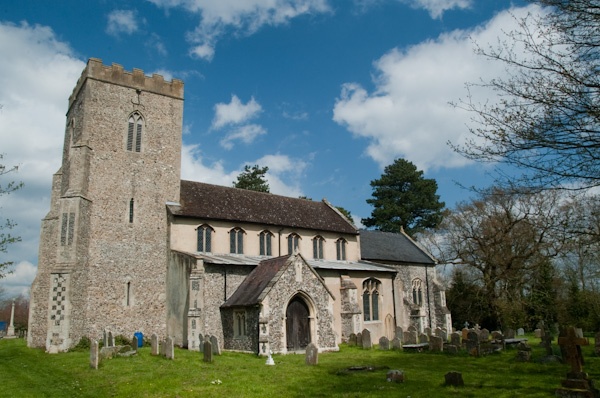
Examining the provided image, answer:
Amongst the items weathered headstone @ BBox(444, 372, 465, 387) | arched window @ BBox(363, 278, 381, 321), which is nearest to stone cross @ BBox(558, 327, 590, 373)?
weathered headstone @ BBox(444, 372, 465, 387)

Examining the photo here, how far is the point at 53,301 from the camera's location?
2077 centimetres

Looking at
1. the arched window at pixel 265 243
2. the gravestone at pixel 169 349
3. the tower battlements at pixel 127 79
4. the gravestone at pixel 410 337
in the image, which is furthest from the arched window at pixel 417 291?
the tower battlements at pixel 127 79

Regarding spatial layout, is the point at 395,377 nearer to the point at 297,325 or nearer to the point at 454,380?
the point at 454,380

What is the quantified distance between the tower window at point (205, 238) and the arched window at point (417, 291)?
1530 centimetres

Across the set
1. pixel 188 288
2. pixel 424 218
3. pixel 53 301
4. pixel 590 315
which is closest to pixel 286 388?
pixel 188 288

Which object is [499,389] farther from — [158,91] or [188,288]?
[158,91]

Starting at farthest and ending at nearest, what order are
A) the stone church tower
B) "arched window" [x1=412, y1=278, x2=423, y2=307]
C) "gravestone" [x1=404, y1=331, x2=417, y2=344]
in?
"arched window" [x1=412, y1=278, x2=423, y2=307] → "gravestone" [x1=404, y1=331, x2=417, y2=344] → the stone church tower

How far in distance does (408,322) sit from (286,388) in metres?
20.1

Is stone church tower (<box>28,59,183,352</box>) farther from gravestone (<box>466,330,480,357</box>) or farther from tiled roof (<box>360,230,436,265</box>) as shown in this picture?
gravestone (<box>466,330,480,357</box>)

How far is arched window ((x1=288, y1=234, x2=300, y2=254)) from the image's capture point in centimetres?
2859

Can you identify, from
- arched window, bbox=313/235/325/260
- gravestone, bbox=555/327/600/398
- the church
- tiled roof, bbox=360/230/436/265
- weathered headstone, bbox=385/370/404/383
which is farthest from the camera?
tiled roof, bbox=360/230/436/265

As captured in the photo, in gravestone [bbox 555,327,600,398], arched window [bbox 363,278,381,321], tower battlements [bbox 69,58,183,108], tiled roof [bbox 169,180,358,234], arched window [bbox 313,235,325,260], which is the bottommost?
gravestone [bbox 555,327,600,398]

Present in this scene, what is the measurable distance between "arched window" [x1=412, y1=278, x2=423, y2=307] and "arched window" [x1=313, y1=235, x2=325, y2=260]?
778 cm

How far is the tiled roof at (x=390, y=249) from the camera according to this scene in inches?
1282
